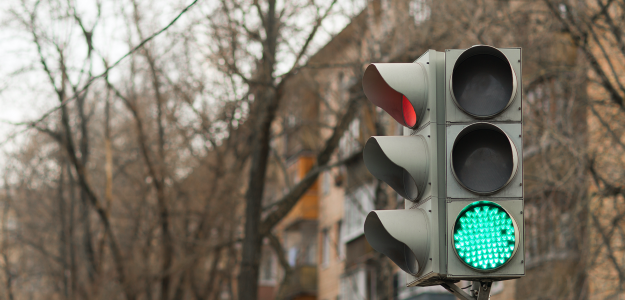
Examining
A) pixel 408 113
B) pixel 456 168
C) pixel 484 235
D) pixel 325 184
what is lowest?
pixel 484 235

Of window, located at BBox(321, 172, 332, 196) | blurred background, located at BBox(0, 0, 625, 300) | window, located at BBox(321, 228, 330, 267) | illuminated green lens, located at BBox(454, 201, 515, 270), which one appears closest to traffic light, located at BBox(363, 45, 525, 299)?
illuminated green lens, located at BBox(454, 201, 515, 270)

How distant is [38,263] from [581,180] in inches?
741

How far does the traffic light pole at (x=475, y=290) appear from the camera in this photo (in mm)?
3486

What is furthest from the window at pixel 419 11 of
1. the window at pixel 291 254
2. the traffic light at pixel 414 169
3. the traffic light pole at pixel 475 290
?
the window at pixel 291 254

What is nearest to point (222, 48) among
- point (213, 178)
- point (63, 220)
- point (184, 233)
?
point (213, 178)

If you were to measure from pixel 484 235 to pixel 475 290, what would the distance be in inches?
13.5

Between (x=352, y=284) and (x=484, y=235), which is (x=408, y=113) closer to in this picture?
(x=484, y=235)

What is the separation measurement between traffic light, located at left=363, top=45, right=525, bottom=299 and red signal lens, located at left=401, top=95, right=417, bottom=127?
0.03 meters

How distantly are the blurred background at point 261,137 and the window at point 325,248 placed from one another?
9344mm

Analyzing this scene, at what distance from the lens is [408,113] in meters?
4.00

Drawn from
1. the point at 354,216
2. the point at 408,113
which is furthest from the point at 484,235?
the point at 354,216

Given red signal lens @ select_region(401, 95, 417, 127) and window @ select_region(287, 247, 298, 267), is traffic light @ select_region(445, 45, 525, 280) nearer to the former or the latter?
red signal lens @ select_region(401, 95, 417, 127)

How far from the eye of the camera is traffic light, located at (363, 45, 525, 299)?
3424 mm

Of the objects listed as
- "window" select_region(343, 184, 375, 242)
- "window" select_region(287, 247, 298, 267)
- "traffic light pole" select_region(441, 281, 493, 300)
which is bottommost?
"traffic light pole" select_region(441, 281, 493, 300)
